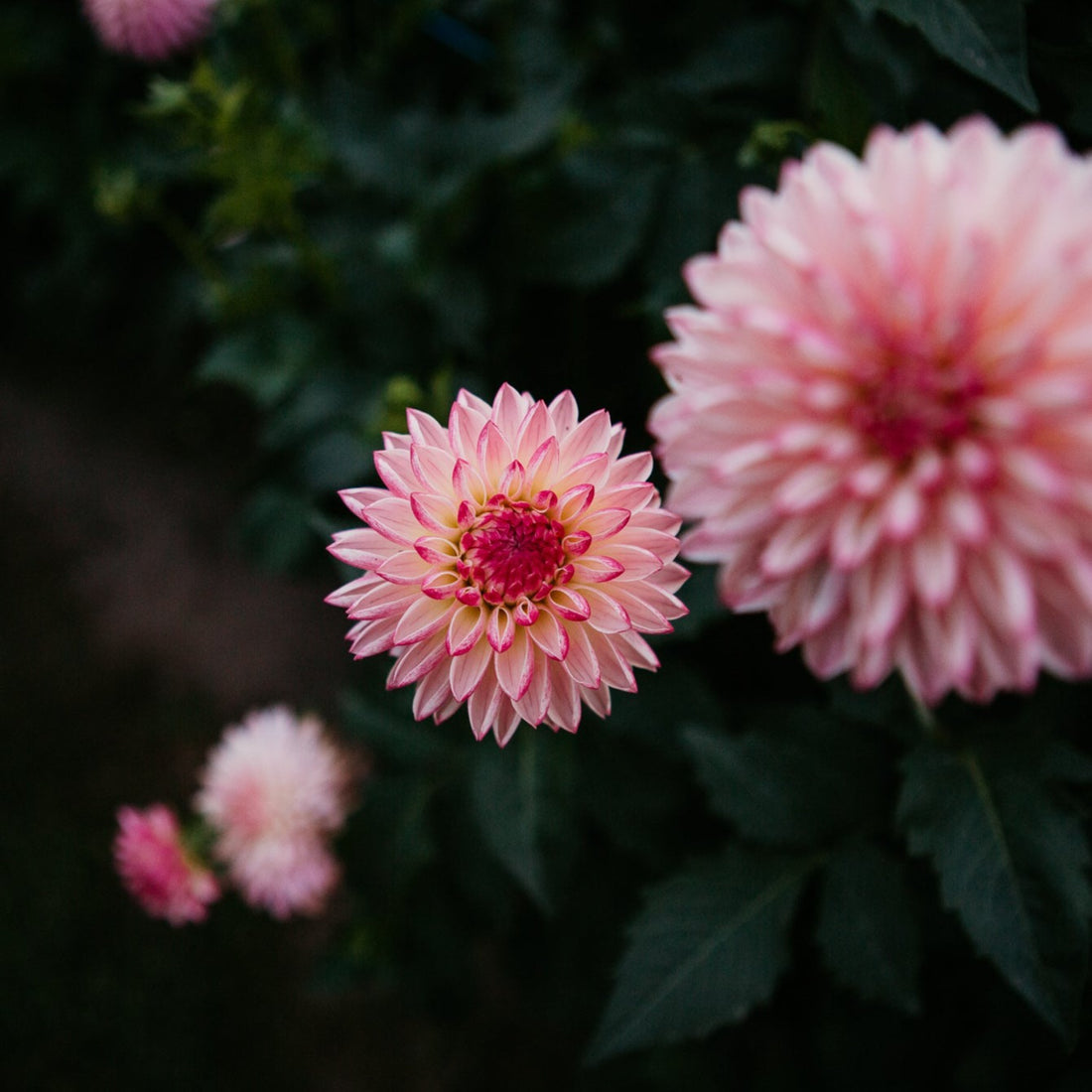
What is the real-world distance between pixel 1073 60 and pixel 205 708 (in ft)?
9.33

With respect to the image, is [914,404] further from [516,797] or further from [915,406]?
[516,797]

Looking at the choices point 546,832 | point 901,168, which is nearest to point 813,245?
point 901,168

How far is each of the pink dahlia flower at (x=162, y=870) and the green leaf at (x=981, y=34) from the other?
1.63 metres

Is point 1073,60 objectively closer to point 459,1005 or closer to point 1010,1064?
point 1010,1064

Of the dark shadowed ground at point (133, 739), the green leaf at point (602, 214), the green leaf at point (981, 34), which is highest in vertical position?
the green leaf at point (981, 34)

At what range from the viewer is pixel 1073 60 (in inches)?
39.6

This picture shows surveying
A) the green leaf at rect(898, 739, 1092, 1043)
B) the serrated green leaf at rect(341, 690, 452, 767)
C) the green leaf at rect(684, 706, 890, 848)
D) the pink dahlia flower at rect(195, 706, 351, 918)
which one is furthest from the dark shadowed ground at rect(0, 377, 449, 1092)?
the green leaf at rect(898, 739, 1092, 1043)

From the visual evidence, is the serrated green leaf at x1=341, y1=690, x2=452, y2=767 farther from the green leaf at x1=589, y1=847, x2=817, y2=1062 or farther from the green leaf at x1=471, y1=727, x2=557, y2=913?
the green leaf at x1=589, y1=847, x2=817, y2=1062

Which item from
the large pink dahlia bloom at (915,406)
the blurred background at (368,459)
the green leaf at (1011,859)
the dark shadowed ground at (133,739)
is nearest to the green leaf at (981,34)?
the blurred background at (368,459)

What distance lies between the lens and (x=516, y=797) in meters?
1.28

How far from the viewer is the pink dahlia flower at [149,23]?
1.69m

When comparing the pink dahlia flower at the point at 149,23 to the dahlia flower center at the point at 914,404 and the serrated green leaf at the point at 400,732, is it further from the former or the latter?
the dahlia flower center at the point at 914,404

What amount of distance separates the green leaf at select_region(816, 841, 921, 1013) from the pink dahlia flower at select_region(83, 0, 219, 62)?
1.84 metres

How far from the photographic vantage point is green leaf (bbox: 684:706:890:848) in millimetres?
1191
